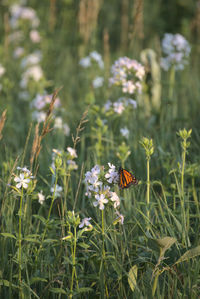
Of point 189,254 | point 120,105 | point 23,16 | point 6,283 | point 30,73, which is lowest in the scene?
point 6,283

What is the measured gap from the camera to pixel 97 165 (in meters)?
1.77

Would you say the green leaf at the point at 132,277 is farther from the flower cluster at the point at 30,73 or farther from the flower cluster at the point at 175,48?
the flower cluster at the point at 30,73

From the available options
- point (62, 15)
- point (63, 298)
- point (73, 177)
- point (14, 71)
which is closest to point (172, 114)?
point (73, 177)

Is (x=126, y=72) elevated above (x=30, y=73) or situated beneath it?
situated beneath

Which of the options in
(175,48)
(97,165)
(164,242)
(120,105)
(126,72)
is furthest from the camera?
(175,48)

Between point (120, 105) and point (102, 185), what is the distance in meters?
1.45

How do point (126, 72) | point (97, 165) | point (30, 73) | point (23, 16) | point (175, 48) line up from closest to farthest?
point (97, 165), point (126, 72), point (175, 48), point (30, 73), point (23, 16)

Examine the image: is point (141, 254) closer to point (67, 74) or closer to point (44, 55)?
point (67, 74)

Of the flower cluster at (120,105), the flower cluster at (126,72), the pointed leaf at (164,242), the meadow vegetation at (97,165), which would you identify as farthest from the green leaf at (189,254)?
the flower cluster at (126,72)

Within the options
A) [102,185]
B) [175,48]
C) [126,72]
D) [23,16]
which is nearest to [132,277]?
[102,185]

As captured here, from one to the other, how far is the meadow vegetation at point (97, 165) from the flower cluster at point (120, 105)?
0.01m

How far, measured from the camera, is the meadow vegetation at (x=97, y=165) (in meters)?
1.75

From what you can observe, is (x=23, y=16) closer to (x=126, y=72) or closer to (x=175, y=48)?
(x=175, y=48)

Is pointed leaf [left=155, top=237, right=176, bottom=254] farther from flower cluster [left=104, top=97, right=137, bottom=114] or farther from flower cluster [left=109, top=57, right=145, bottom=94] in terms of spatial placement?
→ flower cluster [left=109, top=57, right=145, bottom=94]
